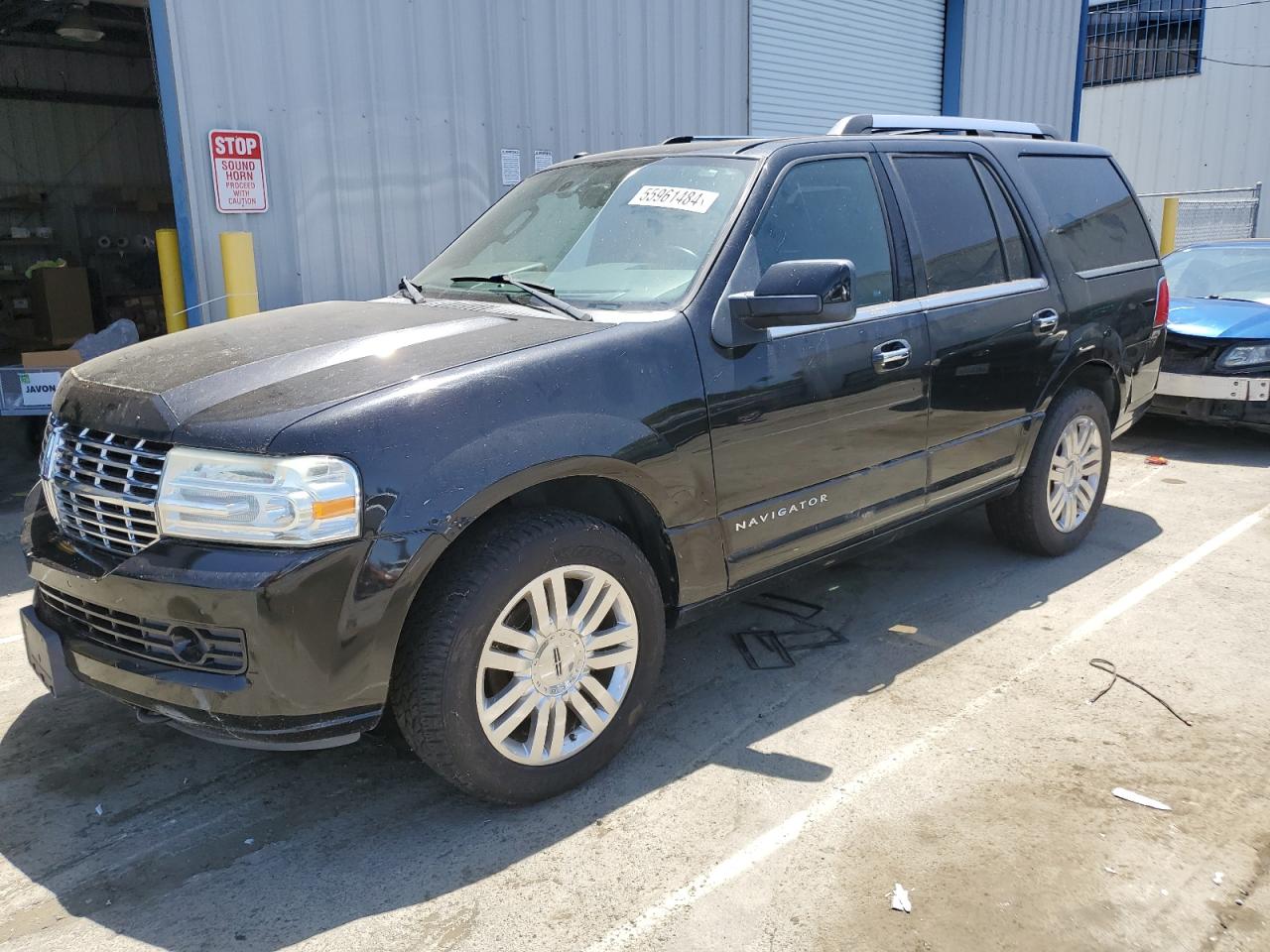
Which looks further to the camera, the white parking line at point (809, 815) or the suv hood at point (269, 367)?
the suv hood at point (269, 367)

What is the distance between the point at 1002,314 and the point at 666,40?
226 inches

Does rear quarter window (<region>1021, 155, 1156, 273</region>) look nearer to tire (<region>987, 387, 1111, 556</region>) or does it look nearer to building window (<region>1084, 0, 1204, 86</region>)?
tire (<region>987, 387, 1111, 556</region>)

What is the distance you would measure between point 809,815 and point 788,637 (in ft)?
4.27

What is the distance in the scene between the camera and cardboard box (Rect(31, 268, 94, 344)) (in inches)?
483

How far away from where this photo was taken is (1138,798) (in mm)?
3027

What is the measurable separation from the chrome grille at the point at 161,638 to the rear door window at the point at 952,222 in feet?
9.47

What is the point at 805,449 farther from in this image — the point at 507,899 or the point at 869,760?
the point at 507,899

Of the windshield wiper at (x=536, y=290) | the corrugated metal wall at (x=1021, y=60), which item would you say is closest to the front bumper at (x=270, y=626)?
the windshield wiper at (x=536, y=290)

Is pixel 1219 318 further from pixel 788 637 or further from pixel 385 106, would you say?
pixel 385 106

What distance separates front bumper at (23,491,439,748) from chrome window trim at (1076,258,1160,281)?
3.70 metres

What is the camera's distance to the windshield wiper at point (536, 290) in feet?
10.8

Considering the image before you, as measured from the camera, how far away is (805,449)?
3.55m

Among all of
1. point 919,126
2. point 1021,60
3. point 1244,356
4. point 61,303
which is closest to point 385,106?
point 919,126

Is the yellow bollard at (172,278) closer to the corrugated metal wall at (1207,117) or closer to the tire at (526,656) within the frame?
the tire at (526,656)
